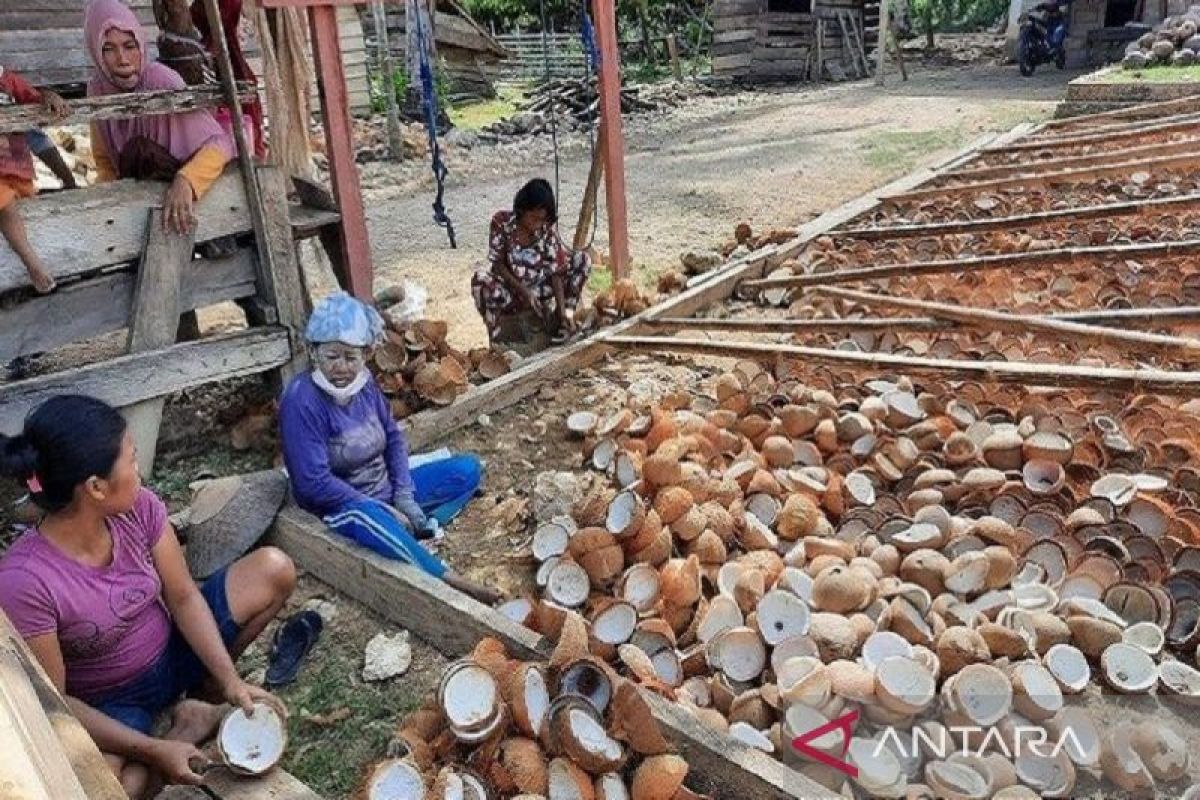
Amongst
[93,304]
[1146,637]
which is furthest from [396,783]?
[93,304]

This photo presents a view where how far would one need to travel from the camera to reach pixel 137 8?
30.3 feet

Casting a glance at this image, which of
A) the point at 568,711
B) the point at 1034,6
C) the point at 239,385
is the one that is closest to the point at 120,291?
the point at 239,385

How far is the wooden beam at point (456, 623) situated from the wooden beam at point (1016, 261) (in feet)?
11.1

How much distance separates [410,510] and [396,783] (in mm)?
1444

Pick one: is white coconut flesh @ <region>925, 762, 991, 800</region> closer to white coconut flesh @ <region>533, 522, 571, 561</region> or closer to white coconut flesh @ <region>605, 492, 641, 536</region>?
white coconut flesh @ <region>605, 492, 641, 536</region>

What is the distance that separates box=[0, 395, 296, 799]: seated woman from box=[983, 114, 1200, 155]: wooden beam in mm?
8569

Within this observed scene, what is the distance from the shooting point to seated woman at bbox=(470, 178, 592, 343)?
4969 millimetres

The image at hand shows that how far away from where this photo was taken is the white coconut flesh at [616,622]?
2664 millimetres

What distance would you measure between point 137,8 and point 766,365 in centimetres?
806

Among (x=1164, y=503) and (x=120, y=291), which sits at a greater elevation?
(x=120, y=291)

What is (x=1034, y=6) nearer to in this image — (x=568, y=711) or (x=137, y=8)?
(x=137, y=8)

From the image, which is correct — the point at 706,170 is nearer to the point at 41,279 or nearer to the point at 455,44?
the point at 41,279

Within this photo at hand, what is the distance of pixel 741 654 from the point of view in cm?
265

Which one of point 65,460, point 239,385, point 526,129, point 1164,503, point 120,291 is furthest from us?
point 526,129
